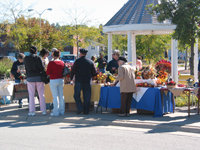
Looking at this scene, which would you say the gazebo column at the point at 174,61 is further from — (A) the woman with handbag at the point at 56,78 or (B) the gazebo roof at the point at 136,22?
(A) the woman with handbag at the point at 56,78

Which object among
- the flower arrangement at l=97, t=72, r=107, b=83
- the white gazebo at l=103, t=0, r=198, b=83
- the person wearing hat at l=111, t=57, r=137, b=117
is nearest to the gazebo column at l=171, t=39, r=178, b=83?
the white gazebo at l=103, t=0, r=198, b=83

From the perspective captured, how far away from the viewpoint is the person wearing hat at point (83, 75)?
9.16 m

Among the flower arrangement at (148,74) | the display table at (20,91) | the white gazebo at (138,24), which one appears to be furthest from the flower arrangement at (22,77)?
the white gazebo at (138,24)

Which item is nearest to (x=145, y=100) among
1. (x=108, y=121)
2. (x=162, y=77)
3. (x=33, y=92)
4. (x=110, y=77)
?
(x=162, y=77)

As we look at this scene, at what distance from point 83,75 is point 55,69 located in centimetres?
90

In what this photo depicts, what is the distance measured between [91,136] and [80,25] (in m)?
29.7

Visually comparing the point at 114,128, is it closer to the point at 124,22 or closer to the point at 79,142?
the point at 79,142

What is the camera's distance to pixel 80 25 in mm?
35531

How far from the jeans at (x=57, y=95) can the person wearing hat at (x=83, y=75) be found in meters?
0.45

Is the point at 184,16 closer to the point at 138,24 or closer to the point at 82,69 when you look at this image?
the point at 138,24

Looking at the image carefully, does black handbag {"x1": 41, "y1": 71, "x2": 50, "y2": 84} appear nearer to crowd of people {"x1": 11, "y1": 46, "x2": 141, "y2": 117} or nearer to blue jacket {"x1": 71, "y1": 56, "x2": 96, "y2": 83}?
crowd of people {"x1": 11, "y1": 46, "x2": 141, "y2": 117}

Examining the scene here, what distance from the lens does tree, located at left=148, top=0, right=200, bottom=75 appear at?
36.0ft

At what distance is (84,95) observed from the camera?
9375mm

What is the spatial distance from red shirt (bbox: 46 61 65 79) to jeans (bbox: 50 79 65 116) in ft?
0.50
